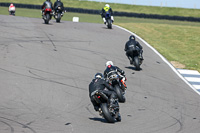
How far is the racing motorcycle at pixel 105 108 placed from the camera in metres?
10.4

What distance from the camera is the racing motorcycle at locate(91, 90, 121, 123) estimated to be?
10.4m

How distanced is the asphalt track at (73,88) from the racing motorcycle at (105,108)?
22cm

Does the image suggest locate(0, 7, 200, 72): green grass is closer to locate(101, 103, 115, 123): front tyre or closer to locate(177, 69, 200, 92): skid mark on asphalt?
locate(177, 69, 200, 92): skid mark on asphalt

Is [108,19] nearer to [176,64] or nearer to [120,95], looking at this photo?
[176,64]

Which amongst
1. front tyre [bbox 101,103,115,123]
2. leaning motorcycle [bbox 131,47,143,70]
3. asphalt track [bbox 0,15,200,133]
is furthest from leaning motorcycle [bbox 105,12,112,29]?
front tyre [bbox 101,103,115,123]

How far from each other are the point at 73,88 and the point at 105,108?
409cm

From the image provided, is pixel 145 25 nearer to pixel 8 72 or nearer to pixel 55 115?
pixel 8 72

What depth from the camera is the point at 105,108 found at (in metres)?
10.5

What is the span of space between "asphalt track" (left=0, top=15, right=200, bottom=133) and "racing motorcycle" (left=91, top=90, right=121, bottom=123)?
0.73 feet

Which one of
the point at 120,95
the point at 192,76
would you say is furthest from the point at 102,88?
the point at 192,76

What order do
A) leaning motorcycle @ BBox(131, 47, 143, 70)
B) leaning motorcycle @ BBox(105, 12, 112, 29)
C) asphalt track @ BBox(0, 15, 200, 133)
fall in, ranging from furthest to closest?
leaning motorcycle @ BBox(105, 12, 112, 29)
leaning motorcycle @ BBox(131, 47, 143, 70)
asphalt track @ BBox(0, 15, 200, 133)

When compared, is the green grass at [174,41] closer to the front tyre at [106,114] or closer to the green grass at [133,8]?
the front tyre at [106,114]

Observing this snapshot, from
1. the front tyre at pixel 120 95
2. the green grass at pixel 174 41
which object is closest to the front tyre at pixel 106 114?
the front tyre at pixel 120 95

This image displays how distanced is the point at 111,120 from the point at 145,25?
1033 inches
